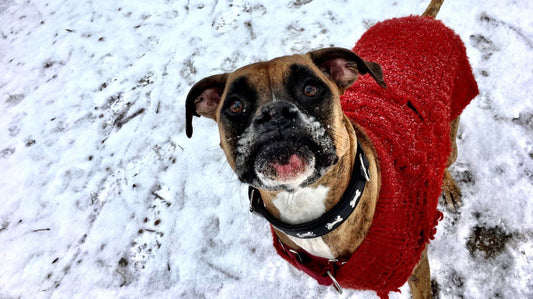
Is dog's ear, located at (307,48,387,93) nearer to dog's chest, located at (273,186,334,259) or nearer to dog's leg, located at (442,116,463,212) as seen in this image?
dog's chest, located at (273,186,334,259)

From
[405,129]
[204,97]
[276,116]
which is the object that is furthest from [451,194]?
[204,97]

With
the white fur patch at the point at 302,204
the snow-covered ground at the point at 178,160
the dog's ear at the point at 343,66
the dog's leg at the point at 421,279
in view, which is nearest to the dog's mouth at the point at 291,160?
the white fur patch at the point at 302,204

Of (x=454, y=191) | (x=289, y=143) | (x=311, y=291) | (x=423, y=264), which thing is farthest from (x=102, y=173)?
(x=454, y=191)

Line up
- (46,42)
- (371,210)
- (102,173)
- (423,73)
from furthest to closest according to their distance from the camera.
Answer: (46,42) < (102,173) < (423,73) < (371,210)

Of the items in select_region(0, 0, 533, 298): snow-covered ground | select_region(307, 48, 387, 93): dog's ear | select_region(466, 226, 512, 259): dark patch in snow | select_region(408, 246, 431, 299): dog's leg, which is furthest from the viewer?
select_region(0, 0, 533, 298): snow-covered ground

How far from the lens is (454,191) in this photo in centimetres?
305

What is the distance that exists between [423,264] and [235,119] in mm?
1711

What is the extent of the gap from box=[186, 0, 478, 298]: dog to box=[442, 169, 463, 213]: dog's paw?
765mm

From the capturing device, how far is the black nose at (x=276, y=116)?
5.12 ft

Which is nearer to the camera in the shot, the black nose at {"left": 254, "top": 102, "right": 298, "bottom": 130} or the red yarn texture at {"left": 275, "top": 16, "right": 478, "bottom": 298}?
the black nose at {"left": 254, "top": 102, "right": 298, "bottom": 130}

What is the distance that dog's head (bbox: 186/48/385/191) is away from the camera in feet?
5.16

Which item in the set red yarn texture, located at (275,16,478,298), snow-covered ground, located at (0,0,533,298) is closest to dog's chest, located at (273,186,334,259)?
red yarn texture, located at (275,16,478,298)

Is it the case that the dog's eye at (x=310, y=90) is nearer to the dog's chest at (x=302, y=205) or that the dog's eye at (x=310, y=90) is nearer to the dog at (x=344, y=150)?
the dog at (x=344, y=150)

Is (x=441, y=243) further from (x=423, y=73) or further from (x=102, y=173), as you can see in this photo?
(x=102, y=173)
